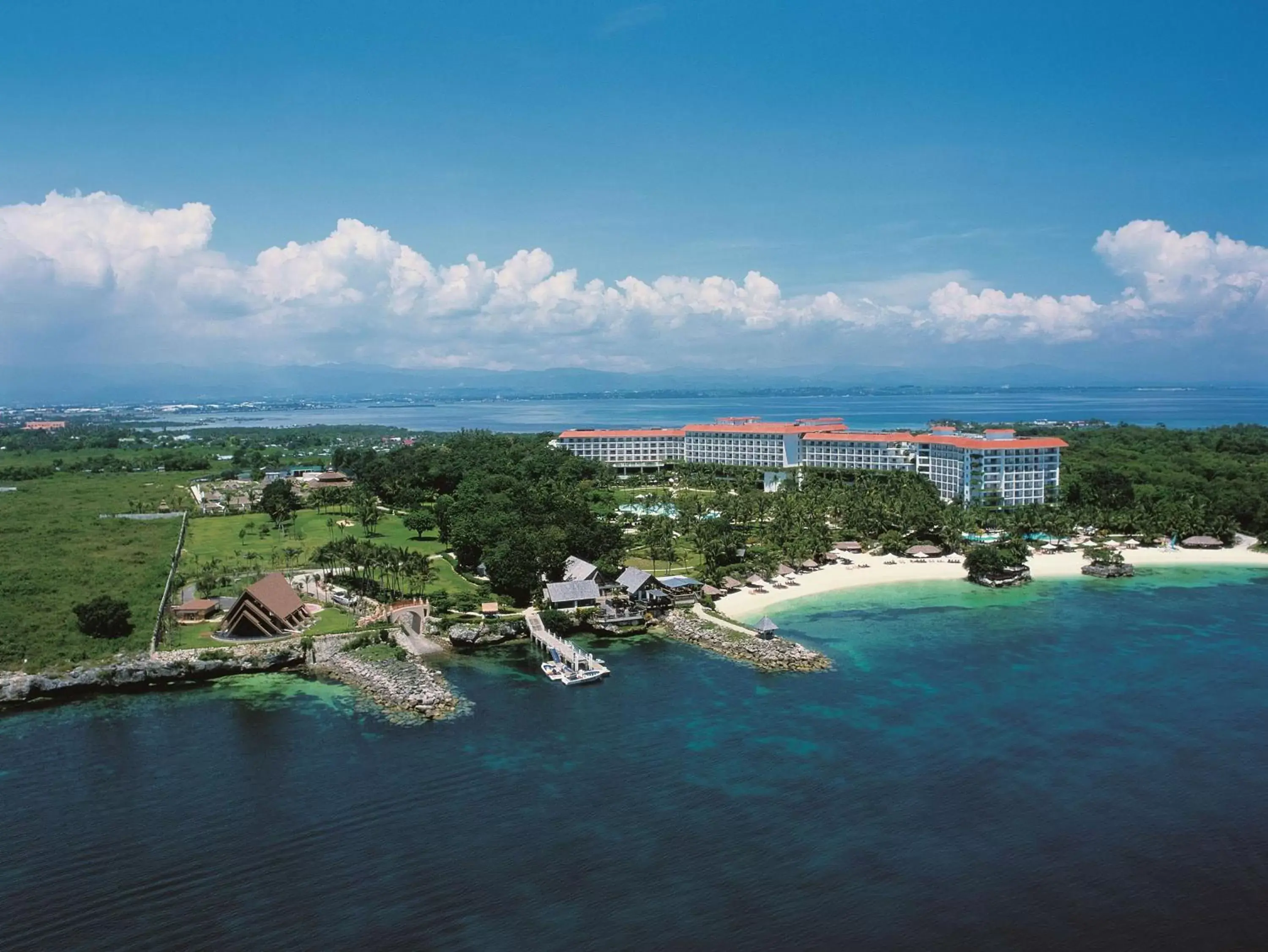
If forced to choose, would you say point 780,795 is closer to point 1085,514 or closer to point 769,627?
point 769,627

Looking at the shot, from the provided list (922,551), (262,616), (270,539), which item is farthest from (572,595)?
(270,539)

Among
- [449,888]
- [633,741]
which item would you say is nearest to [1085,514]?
[633,741]

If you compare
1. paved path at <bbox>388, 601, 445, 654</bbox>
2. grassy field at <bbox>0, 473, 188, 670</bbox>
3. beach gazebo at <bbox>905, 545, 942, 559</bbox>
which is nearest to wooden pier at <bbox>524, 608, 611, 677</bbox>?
paved path at <bbox>388, 601, 445, 654</bbox>

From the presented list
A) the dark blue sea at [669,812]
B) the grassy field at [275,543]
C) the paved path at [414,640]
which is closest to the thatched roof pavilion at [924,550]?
the dark blue sea at [669,812]

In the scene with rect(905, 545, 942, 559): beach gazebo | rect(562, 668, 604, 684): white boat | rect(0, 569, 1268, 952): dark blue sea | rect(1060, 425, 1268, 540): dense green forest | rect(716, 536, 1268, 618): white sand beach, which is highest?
rect(1060, 425, 1268, 540): dense green forest

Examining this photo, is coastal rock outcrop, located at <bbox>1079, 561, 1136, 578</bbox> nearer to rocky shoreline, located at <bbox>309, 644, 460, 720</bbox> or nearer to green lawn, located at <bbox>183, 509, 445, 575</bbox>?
rocky shoreline, located at <bbox>309, 644, 460, 720</bbox>

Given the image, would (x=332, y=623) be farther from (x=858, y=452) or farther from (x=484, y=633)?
(x=858, y=452)
